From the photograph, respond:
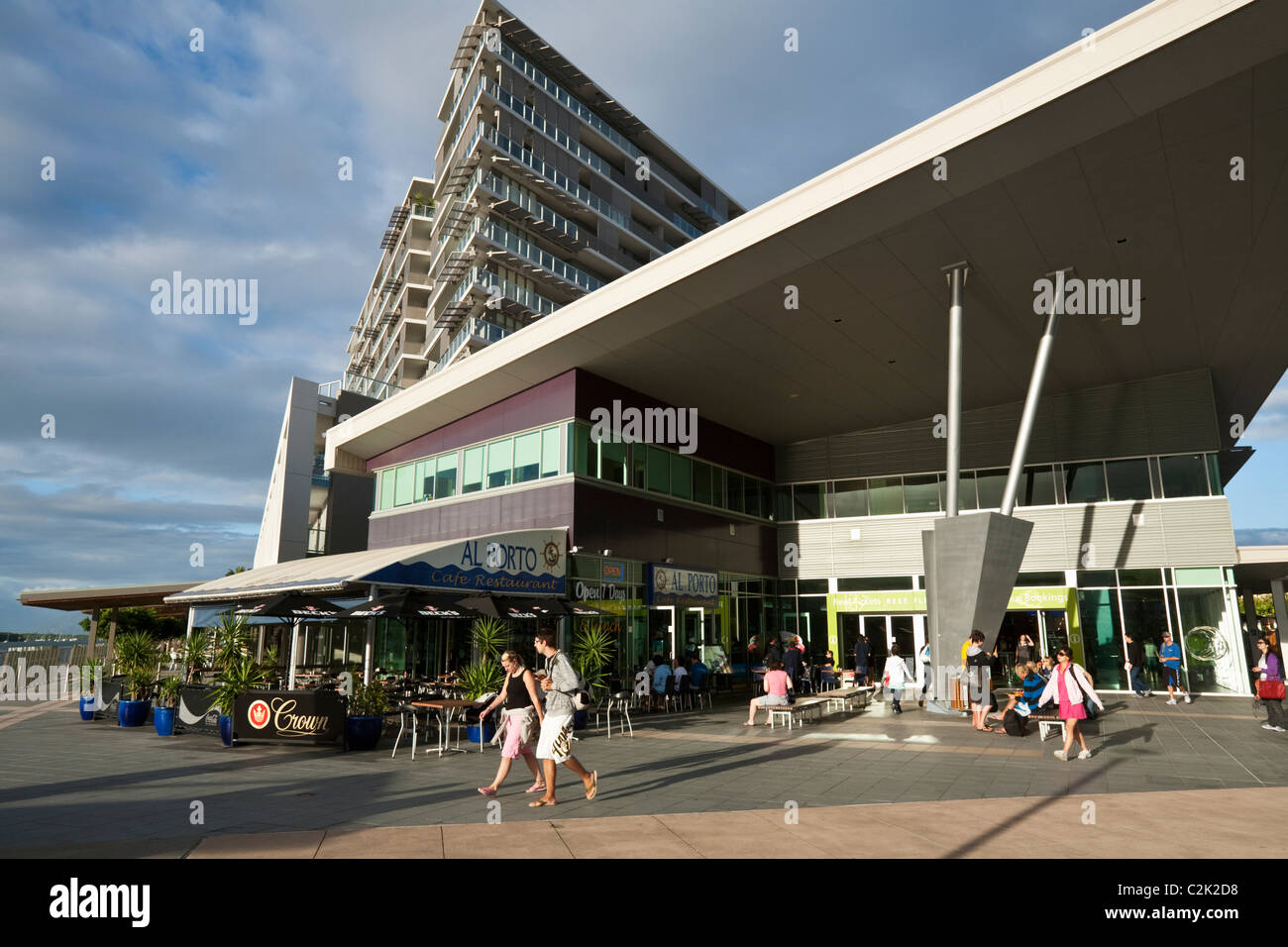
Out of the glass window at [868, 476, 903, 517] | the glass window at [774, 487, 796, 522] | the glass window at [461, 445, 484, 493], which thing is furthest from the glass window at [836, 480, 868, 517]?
the glass window at [461, 445, 484, 493]

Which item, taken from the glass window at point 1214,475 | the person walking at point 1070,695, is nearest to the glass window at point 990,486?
the glass window at point 1214,475

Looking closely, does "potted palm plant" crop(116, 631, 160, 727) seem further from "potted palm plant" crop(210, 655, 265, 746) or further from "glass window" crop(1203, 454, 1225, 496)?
"glass window" crop(1203, 454, 1225, 496)

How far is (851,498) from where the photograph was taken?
2783 centimetres

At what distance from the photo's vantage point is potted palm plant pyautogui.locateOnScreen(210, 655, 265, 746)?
43.3ft

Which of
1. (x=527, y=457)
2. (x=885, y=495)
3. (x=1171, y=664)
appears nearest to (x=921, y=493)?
(x=885, y=495)

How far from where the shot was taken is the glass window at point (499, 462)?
22750 millimetres

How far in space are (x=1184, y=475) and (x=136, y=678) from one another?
27.5 metres

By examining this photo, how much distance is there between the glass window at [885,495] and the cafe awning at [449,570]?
12.4 metres

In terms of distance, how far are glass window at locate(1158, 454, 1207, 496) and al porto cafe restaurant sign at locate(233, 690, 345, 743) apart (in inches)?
897

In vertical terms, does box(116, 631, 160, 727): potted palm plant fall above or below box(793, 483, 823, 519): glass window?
below

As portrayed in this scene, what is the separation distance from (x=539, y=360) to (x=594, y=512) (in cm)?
436

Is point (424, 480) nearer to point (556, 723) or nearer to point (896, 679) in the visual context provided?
point (896, 679)
